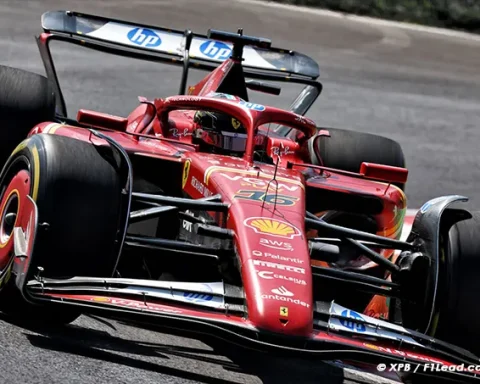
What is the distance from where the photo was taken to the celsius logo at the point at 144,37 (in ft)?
29.3

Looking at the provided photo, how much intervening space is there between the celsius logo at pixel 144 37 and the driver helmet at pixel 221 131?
1.55 meters

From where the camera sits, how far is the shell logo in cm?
579

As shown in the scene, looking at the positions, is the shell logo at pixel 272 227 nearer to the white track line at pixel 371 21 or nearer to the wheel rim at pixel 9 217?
the wheel rim at pixel 9 217

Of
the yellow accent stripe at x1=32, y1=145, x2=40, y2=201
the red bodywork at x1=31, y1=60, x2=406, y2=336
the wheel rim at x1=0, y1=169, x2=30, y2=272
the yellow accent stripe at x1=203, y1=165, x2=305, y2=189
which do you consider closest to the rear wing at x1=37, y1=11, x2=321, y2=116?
the red bodywork at x1=31, y1=60, x2=406, y2=336

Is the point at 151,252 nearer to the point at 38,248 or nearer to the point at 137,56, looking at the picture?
the point at 38,248

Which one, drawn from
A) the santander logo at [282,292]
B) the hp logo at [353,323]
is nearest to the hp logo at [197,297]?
the santander logo at [282,292]

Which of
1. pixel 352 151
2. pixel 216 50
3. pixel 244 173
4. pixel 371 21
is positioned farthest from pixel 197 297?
pixel 371 21

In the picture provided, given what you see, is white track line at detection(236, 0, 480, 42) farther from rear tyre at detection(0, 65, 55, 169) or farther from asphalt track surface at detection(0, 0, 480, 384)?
rear tyre at detection(0, 65, 55, 169)

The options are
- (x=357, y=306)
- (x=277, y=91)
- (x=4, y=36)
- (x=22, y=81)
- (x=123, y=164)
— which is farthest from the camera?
(x=4, y=36)

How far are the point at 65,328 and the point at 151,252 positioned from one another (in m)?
0.78

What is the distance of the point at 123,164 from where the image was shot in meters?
5.87

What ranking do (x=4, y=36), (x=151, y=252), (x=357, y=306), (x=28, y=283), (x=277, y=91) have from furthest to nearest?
(x=4, y=36), (x=277, y=91), (x=357, y=306), (x=151, y=252), (x=28, y=283)

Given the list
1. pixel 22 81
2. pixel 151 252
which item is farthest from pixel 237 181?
pixel 22 81

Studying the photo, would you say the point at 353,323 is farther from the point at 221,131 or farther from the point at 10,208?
the point at 221,131
